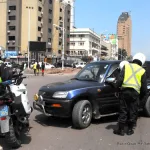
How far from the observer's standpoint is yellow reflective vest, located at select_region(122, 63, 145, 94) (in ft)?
20.3

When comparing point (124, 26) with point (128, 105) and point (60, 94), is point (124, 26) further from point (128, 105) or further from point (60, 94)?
point (128, 105)

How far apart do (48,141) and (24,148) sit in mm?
655

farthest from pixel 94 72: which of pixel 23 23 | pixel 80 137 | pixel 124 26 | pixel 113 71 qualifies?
pixel 124 26

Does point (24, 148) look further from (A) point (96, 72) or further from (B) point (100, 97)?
(A) point (96, 72)

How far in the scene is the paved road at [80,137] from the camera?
5.52 metres

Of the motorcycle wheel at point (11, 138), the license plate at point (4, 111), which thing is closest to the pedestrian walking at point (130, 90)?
the motorcycle wheel at point (11, 138)

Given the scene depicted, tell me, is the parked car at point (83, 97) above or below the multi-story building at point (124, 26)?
below

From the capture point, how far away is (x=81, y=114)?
266 inches

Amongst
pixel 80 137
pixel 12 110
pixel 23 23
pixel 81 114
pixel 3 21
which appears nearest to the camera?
pixel 12 110

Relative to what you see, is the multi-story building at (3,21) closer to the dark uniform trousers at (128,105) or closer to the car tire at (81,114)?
the car tire at (81,114)

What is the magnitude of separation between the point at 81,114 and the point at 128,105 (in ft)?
3.76

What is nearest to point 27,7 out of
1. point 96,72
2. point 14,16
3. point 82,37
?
point 14,16

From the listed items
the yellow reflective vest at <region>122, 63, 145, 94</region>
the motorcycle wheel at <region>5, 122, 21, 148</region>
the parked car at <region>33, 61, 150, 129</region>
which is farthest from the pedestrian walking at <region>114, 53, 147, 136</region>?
the motorcycle wheel at <region>5, 122, 21, 148</region>

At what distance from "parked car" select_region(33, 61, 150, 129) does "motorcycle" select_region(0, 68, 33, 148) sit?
1.43 metres
